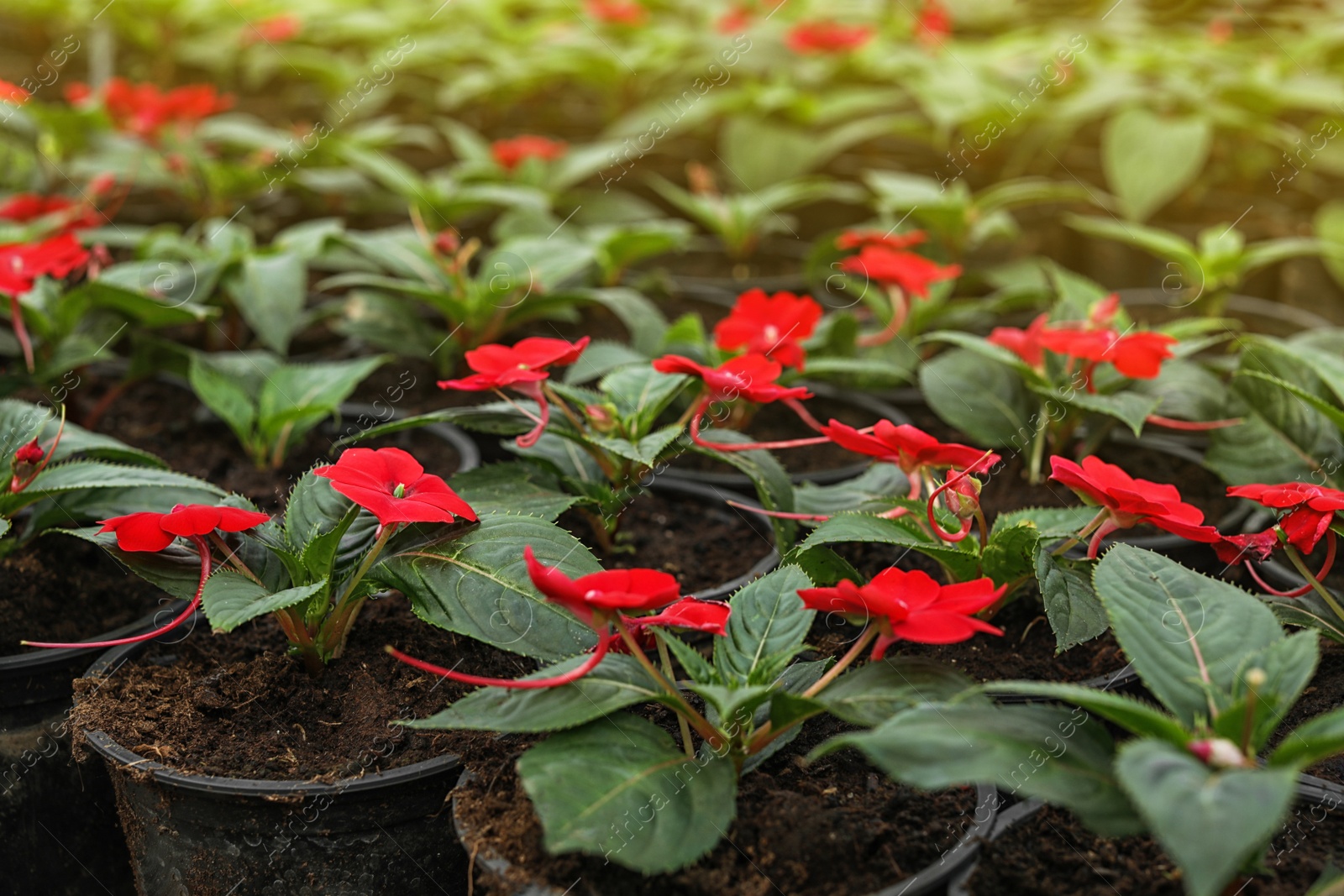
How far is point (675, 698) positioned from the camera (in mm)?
1019

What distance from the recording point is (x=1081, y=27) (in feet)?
12.7

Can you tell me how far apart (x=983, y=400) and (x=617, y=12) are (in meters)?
2.32

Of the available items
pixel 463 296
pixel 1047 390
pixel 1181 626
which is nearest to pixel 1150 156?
pixel 1047 390

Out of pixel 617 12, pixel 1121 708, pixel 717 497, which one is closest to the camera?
pixel 1121 708

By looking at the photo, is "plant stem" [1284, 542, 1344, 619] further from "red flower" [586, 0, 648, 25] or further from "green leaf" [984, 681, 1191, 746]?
"red flower" [586, 0, 648, 25]

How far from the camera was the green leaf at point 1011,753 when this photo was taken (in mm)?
816

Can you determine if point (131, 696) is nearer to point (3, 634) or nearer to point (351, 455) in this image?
point (3, 634)

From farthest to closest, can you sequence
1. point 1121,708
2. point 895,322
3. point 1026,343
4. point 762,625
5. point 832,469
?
point 895,322
point 832,469
point 1026,343
point 762,625
point 1121,708

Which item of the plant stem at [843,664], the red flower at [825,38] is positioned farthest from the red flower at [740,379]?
the red flower at [825,38]

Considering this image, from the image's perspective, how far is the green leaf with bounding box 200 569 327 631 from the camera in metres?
1.05

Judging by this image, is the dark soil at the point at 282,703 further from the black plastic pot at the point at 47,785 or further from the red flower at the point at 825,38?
the red flower at the point at 825,38

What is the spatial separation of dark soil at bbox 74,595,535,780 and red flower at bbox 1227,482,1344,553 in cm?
84

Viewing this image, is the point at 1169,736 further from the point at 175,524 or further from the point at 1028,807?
the point at 175,524

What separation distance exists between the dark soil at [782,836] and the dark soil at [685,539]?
47 cm
